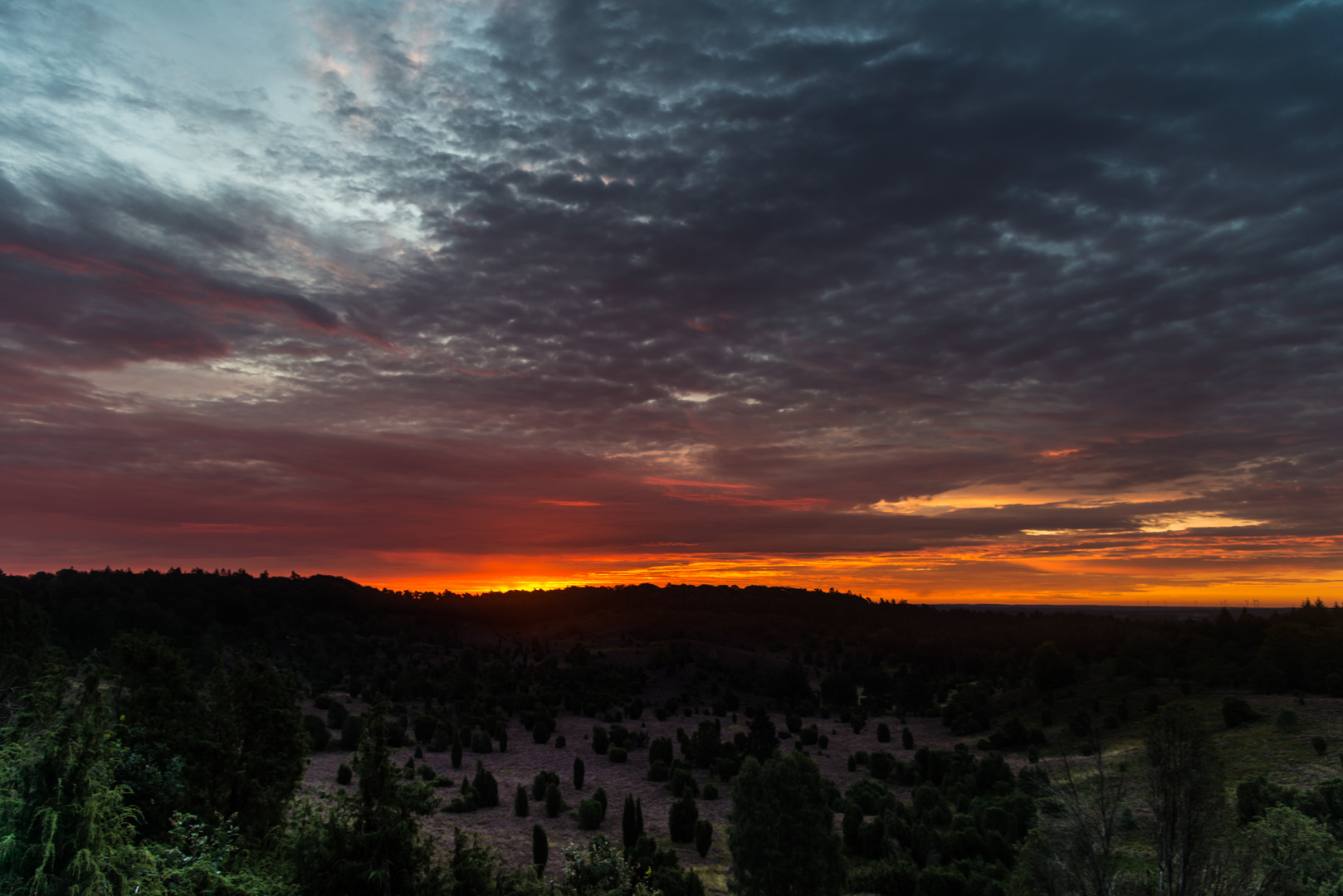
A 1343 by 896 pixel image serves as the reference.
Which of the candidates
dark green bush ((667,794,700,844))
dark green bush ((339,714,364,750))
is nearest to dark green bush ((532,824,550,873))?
dark green bush ((667,794,700,844))

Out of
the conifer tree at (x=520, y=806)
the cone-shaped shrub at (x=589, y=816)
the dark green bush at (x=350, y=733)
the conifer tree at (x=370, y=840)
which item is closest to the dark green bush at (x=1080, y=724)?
the cone-shaped shrub at (x=589, y=816)

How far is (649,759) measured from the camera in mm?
73750

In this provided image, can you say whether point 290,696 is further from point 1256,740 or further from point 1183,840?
point 1256,740

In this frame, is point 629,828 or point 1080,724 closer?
point 629,828

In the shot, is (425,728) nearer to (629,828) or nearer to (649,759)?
(649,759)

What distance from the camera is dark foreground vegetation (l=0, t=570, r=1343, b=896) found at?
50.0 feet

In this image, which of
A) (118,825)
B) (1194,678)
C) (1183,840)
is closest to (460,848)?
(118,825)

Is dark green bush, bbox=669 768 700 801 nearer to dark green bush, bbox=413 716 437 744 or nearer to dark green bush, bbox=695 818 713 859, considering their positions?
dark green bush, bbox=695 818 713 859

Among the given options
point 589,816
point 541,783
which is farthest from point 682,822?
point 541,783

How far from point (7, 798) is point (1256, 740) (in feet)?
271

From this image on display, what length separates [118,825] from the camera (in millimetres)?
13172

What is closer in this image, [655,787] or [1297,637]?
[655,787]

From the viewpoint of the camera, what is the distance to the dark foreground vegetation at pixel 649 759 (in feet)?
50.0

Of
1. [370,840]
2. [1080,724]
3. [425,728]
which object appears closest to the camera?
[370,840]
